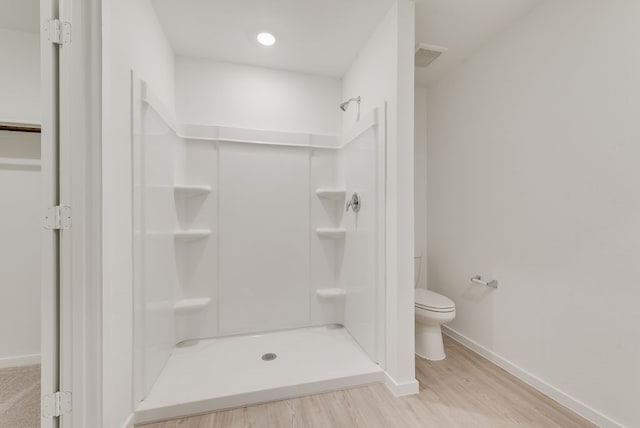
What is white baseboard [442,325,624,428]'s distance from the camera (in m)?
1.44

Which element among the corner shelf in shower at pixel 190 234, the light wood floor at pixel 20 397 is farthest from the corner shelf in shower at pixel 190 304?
the light wood floor at pixel 20 397

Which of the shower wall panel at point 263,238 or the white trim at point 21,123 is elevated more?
the white trim at point 21,123

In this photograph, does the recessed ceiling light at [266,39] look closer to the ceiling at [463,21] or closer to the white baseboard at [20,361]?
the ceiling at [463,21]

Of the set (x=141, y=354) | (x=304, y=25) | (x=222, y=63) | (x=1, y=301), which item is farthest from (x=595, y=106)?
(x=1, y=301)

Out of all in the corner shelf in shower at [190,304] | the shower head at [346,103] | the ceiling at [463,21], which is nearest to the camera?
the ceiling at [463,21]

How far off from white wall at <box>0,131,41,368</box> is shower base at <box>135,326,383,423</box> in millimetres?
1016

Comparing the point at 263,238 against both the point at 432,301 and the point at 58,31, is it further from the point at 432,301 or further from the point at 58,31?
the point at 58,31

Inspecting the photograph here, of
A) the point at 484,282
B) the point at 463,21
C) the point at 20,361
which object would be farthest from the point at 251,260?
the point at 463,21

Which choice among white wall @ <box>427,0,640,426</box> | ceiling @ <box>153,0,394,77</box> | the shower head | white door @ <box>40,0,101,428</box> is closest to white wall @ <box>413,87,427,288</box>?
white wall @ <box>427,0,640,426</box>

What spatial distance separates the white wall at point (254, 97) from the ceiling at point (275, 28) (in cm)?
11

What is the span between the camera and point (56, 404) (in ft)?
3.48

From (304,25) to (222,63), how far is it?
2.95 ft

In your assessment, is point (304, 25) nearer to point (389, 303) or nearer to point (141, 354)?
point (389, 303)

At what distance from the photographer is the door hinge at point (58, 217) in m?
1.05
